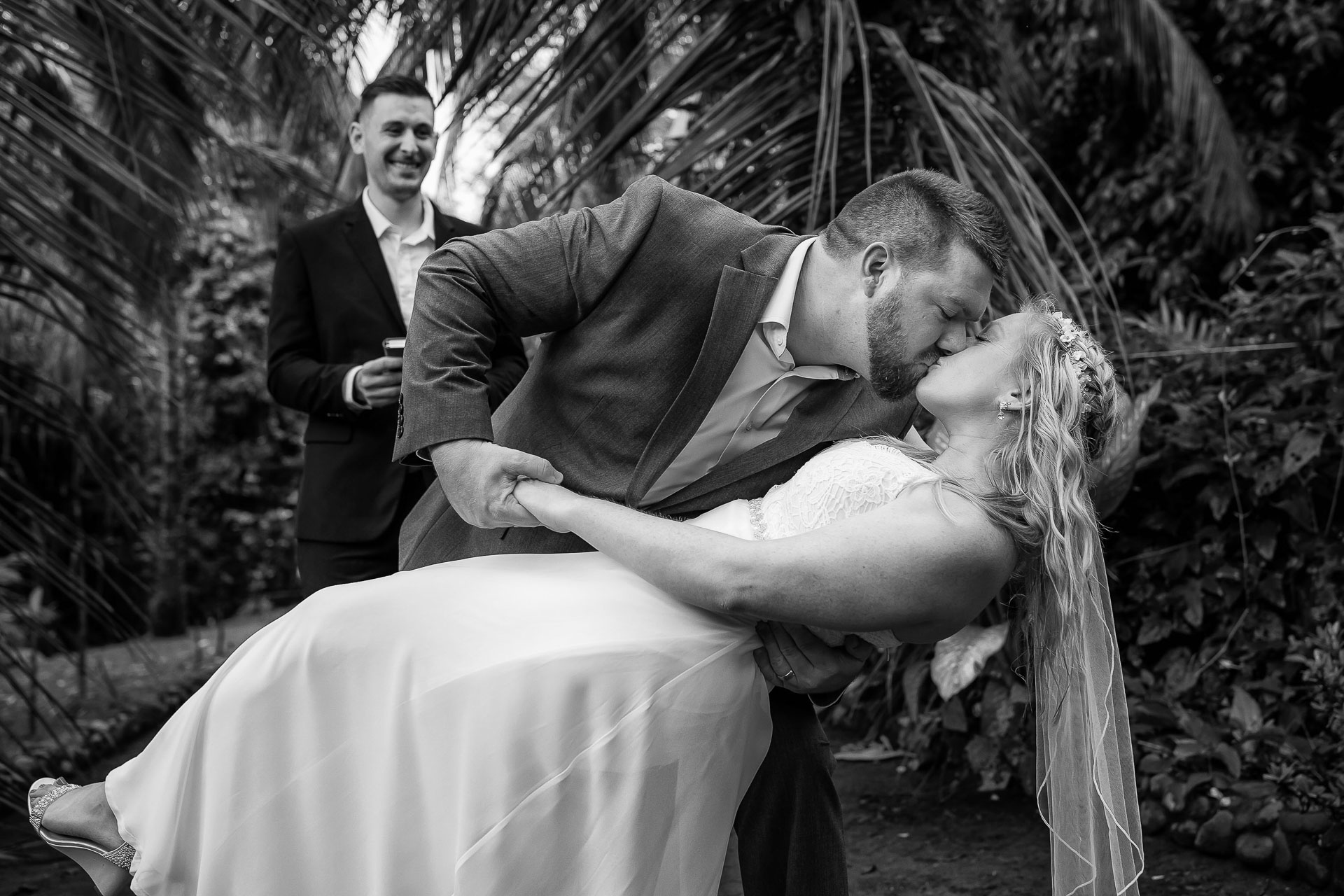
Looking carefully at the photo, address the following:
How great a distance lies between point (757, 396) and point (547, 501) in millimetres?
614

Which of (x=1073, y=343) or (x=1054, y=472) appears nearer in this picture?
(x=1054, y=472)

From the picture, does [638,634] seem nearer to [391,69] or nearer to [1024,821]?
[1024,821]

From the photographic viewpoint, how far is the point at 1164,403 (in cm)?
424

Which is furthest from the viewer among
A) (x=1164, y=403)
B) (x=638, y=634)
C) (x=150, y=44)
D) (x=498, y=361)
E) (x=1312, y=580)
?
(x=1164, y=403)

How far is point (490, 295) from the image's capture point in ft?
7.50

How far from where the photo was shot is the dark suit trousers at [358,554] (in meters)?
3.65

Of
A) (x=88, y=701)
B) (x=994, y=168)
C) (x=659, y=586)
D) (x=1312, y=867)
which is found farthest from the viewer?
(x=88, y=701)

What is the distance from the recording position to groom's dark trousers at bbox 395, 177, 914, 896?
Answer: 7.47 feet

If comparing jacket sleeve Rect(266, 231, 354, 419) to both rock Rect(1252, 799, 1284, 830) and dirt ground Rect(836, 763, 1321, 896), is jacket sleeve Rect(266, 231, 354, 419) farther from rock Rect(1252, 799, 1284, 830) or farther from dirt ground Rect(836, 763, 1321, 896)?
rock Rect(1252, 799, 1284, 830)

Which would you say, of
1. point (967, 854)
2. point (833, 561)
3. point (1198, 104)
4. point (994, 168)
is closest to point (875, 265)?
point (833, 561)

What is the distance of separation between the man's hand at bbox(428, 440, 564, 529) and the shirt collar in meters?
1.80

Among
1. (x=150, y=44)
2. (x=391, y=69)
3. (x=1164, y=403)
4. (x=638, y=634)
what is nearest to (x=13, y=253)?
(x=150, y=44)

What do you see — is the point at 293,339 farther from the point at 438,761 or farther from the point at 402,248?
the point at 438,761

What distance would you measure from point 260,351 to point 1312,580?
381 inches
